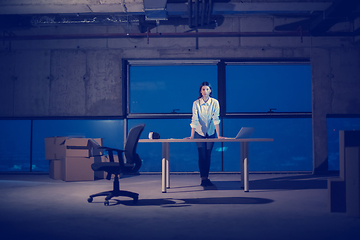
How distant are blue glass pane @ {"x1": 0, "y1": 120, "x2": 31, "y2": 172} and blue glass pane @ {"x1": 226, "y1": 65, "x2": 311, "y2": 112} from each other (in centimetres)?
440

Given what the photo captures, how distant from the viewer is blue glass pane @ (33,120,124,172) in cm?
652

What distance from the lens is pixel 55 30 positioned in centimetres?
664

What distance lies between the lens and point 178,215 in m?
2.93

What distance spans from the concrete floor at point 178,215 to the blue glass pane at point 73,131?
1.91 m

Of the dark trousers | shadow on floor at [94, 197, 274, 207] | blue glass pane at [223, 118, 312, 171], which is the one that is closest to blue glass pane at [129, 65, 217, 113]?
blue glass pane at [223, 118, 312, 171]

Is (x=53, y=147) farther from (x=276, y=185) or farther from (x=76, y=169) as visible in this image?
(x=276, y=185)

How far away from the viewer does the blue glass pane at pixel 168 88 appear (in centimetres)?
662

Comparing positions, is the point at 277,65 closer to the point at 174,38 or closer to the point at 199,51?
the point at 199,51

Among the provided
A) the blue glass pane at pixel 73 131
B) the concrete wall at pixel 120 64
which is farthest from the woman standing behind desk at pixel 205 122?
the blue glass pane at pixel 73 131

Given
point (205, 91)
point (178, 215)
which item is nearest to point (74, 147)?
point (205, 91)

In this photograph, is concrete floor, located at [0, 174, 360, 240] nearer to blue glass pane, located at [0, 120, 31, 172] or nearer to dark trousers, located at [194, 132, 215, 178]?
dark trousers, located at [194, 132, 215, 178]

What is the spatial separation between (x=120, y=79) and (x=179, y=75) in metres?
1.27

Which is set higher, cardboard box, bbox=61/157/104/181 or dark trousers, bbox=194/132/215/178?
dark trousers, bbox=194/132/215/178

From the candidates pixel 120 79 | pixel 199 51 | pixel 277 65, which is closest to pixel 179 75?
pixel 199 51
